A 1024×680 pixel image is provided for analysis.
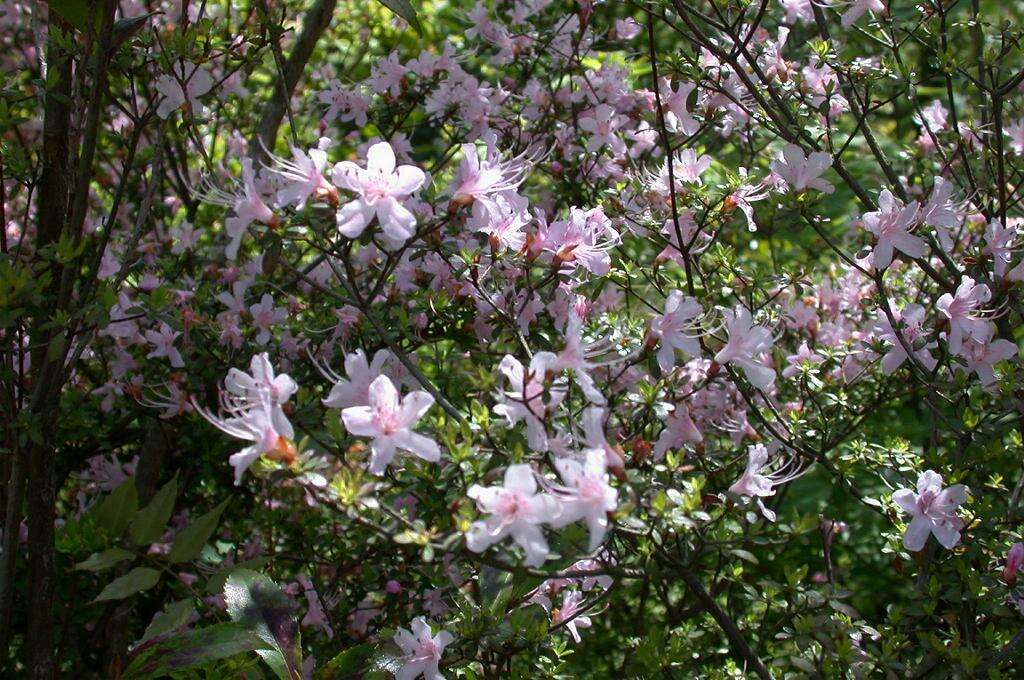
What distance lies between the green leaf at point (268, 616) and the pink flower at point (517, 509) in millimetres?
571

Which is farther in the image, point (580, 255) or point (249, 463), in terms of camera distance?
point (580, 255)

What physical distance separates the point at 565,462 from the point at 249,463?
16.9 inches

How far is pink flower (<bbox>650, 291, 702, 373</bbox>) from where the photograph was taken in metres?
1.66

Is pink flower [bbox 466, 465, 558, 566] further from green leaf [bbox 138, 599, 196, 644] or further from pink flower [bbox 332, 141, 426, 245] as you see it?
green leaf [bbox 138, 599, 196, 644]

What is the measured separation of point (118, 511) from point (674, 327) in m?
1.08

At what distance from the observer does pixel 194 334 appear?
2.33 m

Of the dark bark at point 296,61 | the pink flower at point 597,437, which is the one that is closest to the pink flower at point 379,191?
the pink flower at point 597,437

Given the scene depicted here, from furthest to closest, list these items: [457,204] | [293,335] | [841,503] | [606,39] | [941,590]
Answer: [841,503] → [606,39] → [293,335] → [941,590] → [457,204]

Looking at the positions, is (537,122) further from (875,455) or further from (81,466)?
(81,466)

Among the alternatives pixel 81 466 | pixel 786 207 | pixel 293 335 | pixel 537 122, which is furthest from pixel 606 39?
pixel 81 466

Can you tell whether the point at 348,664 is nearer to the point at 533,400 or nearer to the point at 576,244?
the point at 533,400

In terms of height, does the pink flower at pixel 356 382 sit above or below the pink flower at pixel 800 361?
below

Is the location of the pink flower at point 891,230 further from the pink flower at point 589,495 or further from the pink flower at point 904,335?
the pink flower at point 589,495

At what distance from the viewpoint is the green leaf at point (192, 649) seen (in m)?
1.65
